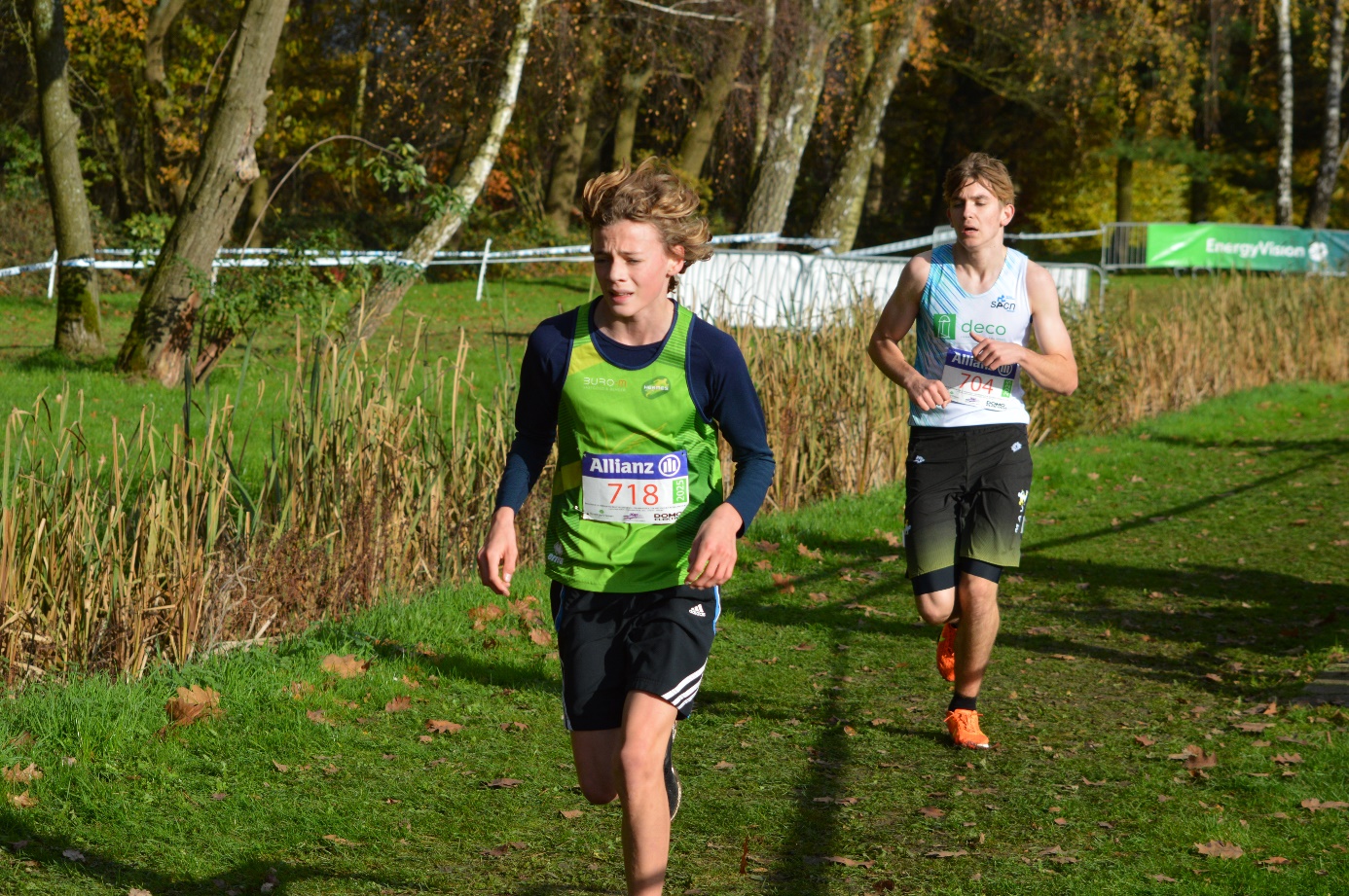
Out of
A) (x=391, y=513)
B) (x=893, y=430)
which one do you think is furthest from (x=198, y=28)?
(x=391, y=513)

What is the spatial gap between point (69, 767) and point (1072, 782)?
3.21 metres

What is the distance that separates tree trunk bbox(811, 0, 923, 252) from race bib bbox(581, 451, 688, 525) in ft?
53.9

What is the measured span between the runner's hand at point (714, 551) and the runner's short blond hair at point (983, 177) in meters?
2.06

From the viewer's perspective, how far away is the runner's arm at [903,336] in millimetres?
4609

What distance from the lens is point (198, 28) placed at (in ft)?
89.2

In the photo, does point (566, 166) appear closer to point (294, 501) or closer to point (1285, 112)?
point (1285, 112)

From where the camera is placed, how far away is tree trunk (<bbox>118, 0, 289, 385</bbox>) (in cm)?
1186

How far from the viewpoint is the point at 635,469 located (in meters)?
3.14

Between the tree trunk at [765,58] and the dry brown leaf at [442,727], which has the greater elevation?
the tree trunk at [765,58]

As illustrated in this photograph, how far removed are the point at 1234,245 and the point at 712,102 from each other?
39.5ft

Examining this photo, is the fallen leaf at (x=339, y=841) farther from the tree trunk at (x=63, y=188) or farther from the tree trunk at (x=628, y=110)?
the tree trunk at (x=628, y=110)

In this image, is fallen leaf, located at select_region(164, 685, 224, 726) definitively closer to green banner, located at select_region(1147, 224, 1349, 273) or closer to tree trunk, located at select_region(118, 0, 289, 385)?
tree trunk, located at select_region(118, 0, 289, 385)

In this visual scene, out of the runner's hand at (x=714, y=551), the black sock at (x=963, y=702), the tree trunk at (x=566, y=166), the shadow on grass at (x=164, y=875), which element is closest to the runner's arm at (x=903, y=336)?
the black sock at (x=963, y=702)

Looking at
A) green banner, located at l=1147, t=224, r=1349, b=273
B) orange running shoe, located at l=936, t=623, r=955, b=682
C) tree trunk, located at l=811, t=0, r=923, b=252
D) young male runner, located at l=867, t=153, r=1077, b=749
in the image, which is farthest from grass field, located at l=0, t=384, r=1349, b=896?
green banner, located at l=1147, t=224, r=1349, b=273
